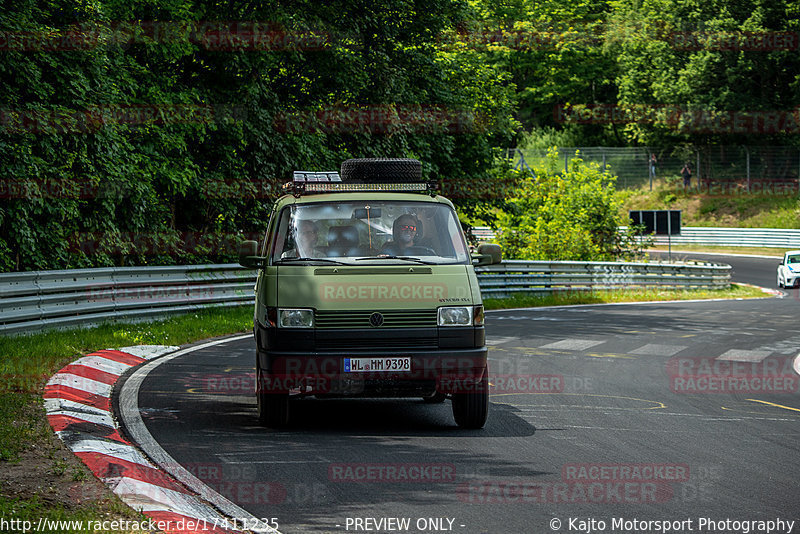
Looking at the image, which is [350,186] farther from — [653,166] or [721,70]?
[653,166]

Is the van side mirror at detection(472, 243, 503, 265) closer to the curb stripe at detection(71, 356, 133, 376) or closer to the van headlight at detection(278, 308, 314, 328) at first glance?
the van headlight at detection(278, 308, 314, 328)

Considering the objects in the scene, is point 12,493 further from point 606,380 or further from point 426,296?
point 606,380

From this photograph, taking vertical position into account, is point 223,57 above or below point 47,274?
above

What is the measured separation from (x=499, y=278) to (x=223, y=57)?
32.3 ft

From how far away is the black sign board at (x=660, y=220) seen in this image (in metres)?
37.6

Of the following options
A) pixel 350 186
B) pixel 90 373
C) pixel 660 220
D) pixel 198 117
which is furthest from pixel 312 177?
pixel 660 220

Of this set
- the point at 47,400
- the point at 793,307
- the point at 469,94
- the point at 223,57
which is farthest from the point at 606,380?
the point at 469,94

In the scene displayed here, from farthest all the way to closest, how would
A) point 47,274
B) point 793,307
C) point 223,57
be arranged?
point 793,307, point 223,57, point 47,274

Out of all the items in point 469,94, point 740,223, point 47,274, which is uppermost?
point 469,94

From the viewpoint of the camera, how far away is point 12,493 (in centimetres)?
625

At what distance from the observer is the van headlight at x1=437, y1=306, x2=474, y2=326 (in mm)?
8672

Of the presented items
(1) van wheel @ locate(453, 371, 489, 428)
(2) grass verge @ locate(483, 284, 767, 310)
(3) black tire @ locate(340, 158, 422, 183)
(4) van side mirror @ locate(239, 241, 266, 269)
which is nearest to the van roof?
(4) van side mirror @ locate(239, 241, 266, 269)

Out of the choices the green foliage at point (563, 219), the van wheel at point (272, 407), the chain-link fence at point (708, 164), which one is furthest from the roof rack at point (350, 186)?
the chain-link fence at point (708, 164)

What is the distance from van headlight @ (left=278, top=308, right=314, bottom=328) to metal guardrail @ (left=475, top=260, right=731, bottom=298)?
61.9ft
